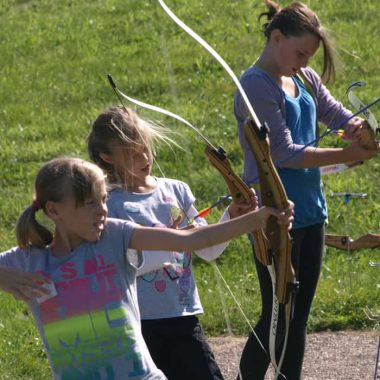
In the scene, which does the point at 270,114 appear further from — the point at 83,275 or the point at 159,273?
the point at 83,275

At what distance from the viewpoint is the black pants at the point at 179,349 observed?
13.7 feet

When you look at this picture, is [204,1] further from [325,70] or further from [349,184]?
[325,70]

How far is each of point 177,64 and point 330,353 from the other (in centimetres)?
597

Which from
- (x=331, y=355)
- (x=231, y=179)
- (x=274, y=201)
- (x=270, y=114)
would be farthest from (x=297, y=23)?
(x=331, y=355)

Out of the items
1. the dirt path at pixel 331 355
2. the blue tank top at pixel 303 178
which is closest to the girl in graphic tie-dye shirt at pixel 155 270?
the blue tank top at pixel 303 178

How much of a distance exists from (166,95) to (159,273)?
6.80 meters

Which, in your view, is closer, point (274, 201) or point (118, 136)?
point (274, 201)

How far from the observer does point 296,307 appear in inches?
187

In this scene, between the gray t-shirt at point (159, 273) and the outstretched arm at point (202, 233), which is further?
the gray t-shirt at point (159, 273)

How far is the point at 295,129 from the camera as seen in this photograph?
15.2 ft

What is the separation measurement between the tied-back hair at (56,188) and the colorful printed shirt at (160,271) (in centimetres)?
Answer: 54

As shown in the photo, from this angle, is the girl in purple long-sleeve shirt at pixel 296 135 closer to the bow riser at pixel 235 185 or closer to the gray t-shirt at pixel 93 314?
the bow riser at pixel 235 185

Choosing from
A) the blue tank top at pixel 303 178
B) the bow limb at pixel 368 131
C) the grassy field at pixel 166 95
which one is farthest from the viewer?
the grassy field at pixel 166 95

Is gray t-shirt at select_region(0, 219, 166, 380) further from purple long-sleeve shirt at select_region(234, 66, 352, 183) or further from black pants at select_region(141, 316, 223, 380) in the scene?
purple long-sleeve shirt at select_region(234, 66, 352, 183)
